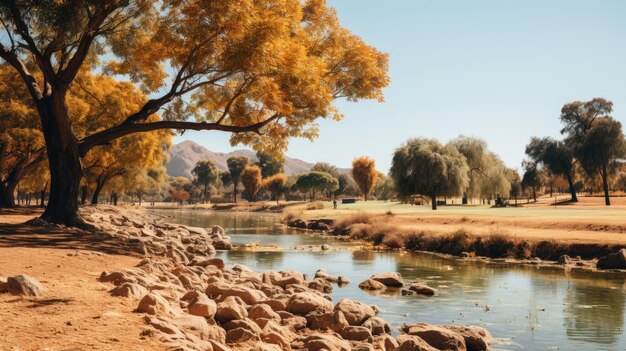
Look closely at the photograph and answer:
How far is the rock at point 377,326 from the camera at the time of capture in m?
13.0

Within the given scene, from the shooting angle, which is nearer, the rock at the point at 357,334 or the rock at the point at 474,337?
the rock at the point at 357,334

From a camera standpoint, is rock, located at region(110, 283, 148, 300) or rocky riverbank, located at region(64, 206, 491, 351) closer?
rocky riverbank, located at region(64, 206, 491, 351)

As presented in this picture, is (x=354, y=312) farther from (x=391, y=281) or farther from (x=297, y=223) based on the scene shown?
(x=297, y=223)

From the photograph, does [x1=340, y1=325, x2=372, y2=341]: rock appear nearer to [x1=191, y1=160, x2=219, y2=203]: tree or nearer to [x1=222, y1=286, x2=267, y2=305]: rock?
[x1=222, y1=286, x2=267, y2=305]: rock

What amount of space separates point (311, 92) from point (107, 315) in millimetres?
14914

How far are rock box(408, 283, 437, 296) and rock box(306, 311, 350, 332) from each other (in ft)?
22.1

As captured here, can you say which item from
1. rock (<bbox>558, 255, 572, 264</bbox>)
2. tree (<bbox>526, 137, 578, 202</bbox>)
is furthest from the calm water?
tree (<bbox>526, 137, 578, 202</bbox>)

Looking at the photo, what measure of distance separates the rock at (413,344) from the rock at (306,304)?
271 centimetres

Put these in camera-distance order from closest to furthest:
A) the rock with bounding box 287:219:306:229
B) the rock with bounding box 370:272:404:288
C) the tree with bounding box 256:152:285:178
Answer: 1. the rock with bounding box 370:272:404:288
2. the rock with bounding box 287:219:306:229
3. the tree with bounding box 256:152:285:178

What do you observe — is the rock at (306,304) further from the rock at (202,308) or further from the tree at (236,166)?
the tree at (236,166)

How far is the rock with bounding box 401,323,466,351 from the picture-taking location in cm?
1189

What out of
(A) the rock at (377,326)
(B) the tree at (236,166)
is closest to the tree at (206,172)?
(B) the tree at (236,166)

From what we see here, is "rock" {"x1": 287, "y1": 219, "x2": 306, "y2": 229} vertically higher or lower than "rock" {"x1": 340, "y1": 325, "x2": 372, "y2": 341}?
higher

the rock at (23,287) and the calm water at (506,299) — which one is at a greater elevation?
the rock at (23,287)
